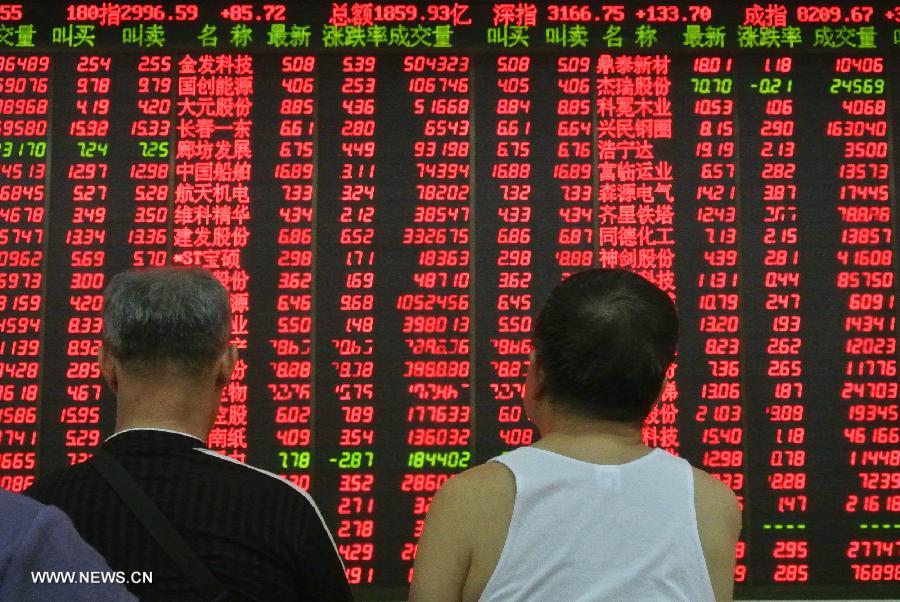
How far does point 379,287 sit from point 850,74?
2368 mm

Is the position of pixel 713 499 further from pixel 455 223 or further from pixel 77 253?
pixel 77 253

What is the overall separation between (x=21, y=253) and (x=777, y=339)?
3.33 meters

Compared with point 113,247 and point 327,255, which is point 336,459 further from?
point 113,247

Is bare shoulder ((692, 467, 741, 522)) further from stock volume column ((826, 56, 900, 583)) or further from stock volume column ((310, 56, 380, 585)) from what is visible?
stock volume column ((826, 56, 900, 583))

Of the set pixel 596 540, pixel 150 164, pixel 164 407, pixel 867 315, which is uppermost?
pixel 150 164

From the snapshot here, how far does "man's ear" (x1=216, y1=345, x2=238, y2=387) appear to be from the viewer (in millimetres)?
1461

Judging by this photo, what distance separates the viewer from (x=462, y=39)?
3.60m

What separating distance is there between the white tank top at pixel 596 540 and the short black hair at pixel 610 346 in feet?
0.36

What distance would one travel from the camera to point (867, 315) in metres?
3.48

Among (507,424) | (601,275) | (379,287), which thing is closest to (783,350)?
(507,424)

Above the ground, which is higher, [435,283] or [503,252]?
[503,252]

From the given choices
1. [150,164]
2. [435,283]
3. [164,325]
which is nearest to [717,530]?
[164,325]

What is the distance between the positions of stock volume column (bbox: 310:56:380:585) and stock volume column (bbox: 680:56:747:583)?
136 cm

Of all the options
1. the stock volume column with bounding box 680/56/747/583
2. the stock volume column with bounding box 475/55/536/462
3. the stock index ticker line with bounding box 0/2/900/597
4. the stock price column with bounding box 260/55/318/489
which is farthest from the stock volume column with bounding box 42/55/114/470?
the stock volume column with bounding box 680/56/747/583
